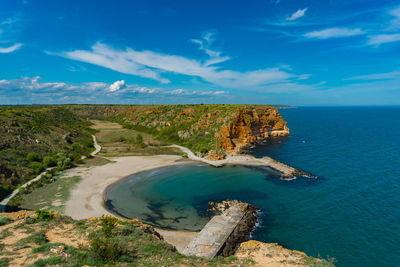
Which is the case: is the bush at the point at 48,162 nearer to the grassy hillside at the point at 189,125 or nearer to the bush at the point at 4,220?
the bush at the point at 4,220

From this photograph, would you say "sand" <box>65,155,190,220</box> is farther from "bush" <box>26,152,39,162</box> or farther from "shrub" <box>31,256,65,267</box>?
"shrub" <box>31,256,65,267</box>

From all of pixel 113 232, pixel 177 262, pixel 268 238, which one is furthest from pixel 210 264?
pixel 268 238

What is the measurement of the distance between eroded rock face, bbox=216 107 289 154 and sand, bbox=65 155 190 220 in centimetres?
1829

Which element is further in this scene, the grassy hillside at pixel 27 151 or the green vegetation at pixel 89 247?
the grassy hillside at pixel 27 151

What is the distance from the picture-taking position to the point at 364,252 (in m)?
21.0

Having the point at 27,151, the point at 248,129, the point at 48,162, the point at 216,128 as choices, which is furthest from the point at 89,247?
the point at 248,129

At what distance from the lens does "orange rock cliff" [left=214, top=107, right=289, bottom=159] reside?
2623 inches

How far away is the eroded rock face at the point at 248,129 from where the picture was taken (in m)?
66.8

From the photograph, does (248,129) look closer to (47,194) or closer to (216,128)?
(216,128)

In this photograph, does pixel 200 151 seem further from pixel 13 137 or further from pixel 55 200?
pixel 13 137

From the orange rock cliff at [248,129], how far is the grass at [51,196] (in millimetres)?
43355

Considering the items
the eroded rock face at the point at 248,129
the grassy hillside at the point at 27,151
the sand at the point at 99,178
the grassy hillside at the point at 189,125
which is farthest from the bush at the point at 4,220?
the eroded rock face at the point at 248,129

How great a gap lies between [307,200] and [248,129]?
48.1 meters

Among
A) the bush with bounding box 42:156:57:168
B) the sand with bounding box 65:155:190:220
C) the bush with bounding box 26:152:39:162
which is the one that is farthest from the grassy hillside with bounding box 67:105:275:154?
the bush with bounding box 26:152:39:162
